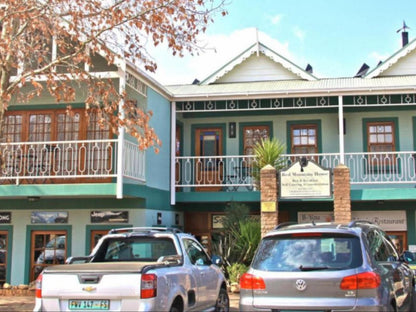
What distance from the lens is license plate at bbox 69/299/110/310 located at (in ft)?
22.1

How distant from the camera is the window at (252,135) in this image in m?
18.2

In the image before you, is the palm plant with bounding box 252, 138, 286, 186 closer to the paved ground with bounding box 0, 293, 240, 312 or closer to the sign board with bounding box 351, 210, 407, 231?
the paved ground with bounding box 0, 293, 240, 312

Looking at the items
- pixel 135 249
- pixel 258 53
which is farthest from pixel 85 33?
pixel 258 53

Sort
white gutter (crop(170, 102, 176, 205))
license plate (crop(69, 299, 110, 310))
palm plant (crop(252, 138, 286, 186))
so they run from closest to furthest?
1. license plate (crop(69, 299, 110, 310))
2. palm plant (crop(252, 138, 286, 186))
3. white gutter (crop(170, 102, 176, 205))

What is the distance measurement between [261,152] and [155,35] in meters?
5.55

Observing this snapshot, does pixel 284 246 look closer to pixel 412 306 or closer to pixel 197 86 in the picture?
pixel 412 306

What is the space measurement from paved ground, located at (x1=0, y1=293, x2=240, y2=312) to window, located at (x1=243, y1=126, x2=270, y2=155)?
597 cm

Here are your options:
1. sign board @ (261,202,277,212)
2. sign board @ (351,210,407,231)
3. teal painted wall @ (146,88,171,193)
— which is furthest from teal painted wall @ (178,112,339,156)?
sign board @ (261,202,277,212)

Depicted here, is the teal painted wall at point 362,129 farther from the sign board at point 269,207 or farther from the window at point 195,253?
the window at point 195,253

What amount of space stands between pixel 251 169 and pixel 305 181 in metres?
3.13

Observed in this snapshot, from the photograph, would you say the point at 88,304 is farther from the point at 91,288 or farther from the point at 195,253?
the point at 195,253

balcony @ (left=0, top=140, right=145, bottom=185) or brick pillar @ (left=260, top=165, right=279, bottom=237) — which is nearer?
brick pillar @ (left=260, top=165, right=279, bottom=237)

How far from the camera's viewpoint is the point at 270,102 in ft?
55.6

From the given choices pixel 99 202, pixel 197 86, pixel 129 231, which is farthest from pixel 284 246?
pixel 197 86
